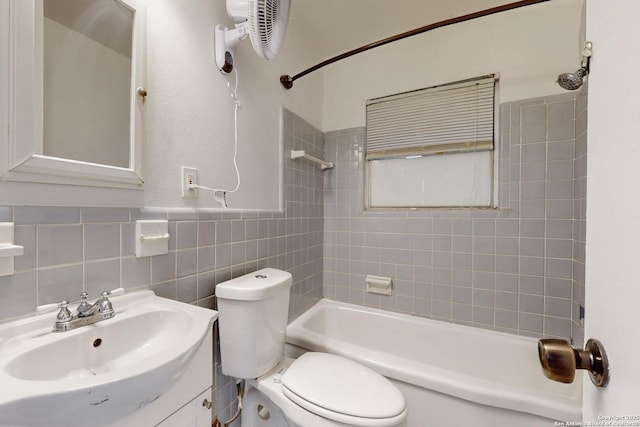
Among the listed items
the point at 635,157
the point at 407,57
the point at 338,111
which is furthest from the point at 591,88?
the point at 338,111

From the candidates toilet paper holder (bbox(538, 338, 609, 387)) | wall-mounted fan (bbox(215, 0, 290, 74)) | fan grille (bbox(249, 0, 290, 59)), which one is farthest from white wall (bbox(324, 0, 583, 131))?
toilet paper holder (bbox(538, 338, 609, 387))

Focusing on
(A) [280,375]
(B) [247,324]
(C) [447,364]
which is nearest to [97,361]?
(B) [247,324]

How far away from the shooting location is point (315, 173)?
2002 millimetres

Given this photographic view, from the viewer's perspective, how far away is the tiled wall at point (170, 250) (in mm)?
651

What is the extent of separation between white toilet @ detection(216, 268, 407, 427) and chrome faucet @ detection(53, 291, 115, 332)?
37cm

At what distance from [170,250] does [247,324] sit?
41 centimetres

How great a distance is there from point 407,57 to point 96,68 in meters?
1.78

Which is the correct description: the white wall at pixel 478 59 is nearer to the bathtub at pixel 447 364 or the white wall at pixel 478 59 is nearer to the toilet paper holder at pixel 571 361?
the bathtub at pixel 447 364

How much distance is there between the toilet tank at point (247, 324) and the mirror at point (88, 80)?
24.0 inches

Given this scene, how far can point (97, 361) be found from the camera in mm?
685

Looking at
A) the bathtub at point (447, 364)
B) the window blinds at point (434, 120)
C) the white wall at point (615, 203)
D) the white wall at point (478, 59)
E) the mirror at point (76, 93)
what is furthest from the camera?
the window blinds at point (434, 120)

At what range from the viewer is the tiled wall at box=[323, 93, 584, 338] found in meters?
1.46

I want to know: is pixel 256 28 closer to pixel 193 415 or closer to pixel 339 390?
pixel 193 415

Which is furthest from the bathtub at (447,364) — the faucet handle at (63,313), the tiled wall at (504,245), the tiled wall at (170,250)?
→ the faucet handle at (63,313)
